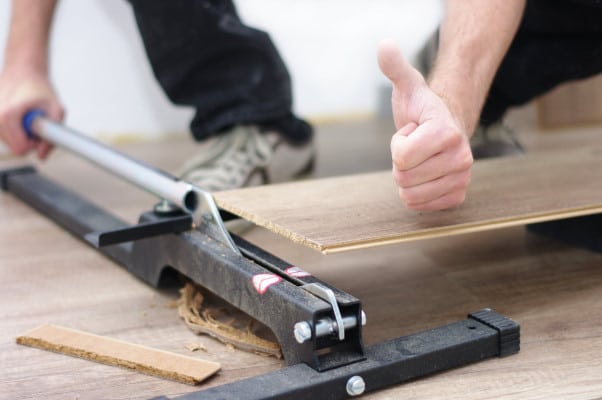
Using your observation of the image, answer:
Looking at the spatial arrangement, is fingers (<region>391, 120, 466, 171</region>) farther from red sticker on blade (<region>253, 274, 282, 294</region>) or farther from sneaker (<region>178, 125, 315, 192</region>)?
sneaker (<region>178, 125, 315, 192</region>)

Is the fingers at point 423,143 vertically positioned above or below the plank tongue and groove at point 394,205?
above

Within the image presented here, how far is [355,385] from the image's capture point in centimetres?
71

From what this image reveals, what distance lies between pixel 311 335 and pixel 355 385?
6cm

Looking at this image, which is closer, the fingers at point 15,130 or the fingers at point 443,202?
the fingers at point 443,202

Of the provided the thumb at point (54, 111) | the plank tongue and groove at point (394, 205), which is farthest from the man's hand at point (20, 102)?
the plank tongue and groove at point (394, 205)

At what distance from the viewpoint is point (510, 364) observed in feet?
2.55

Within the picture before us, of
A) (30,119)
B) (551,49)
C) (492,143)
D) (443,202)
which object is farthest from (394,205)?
(30,119)

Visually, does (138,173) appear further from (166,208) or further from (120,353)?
(120,353)

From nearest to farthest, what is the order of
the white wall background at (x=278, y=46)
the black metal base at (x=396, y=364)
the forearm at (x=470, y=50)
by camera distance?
the black metal base at (x=396, y=364), the forearm at (x=470, y=50), the white wall background at (x=278, y=46)

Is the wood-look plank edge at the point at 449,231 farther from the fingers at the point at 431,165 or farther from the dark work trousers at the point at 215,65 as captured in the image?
the dark work trousers at the point at 215,65

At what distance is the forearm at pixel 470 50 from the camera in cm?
88

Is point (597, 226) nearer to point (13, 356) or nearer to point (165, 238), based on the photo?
point (165, 238)

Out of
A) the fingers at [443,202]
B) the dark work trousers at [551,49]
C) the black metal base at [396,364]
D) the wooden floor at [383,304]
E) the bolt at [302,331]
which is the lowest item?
the wooden floor at [383,304]

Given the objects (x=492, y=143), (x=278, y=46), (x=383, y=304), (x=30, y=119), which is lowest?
(x=383, y=304)
